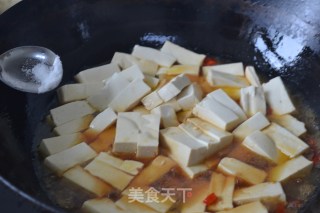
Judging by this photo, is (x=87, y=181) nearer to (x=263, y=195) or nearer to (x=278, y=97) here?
(x=263, y=195)

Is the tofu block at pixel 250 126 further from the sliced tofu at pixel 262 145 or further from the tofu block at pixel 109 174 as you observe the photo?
the tofu block at pixel 109 174

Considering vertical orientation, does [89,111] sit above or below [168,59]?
below

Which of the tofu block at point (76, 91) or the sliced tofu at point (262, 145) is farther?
the tofu block at point (76, 91)

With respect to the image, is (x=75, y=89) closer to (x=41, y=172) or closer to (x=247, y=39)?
(x=41, y=172)

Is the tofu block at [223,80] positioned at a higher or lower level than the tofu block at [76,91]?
higher

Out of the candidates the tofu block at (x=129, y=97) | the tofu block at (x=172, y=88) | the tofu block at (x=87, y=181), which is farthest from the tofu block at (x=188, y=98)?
the tofu block at (x=87, y=181)

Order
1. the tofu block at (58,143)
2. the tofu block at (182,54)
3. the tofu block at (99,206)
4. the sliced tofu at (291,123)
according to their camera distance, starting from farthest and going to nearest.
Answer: the tofu block at (182,54) < the sliced tofu at (291,123) < the tofu block at (58,143) < the tofu block at (99,206)

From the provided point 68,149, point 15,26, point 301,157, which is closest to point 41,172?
point 68,149

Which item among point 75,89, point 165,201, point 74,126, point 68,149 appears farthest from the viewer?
point 75,89
